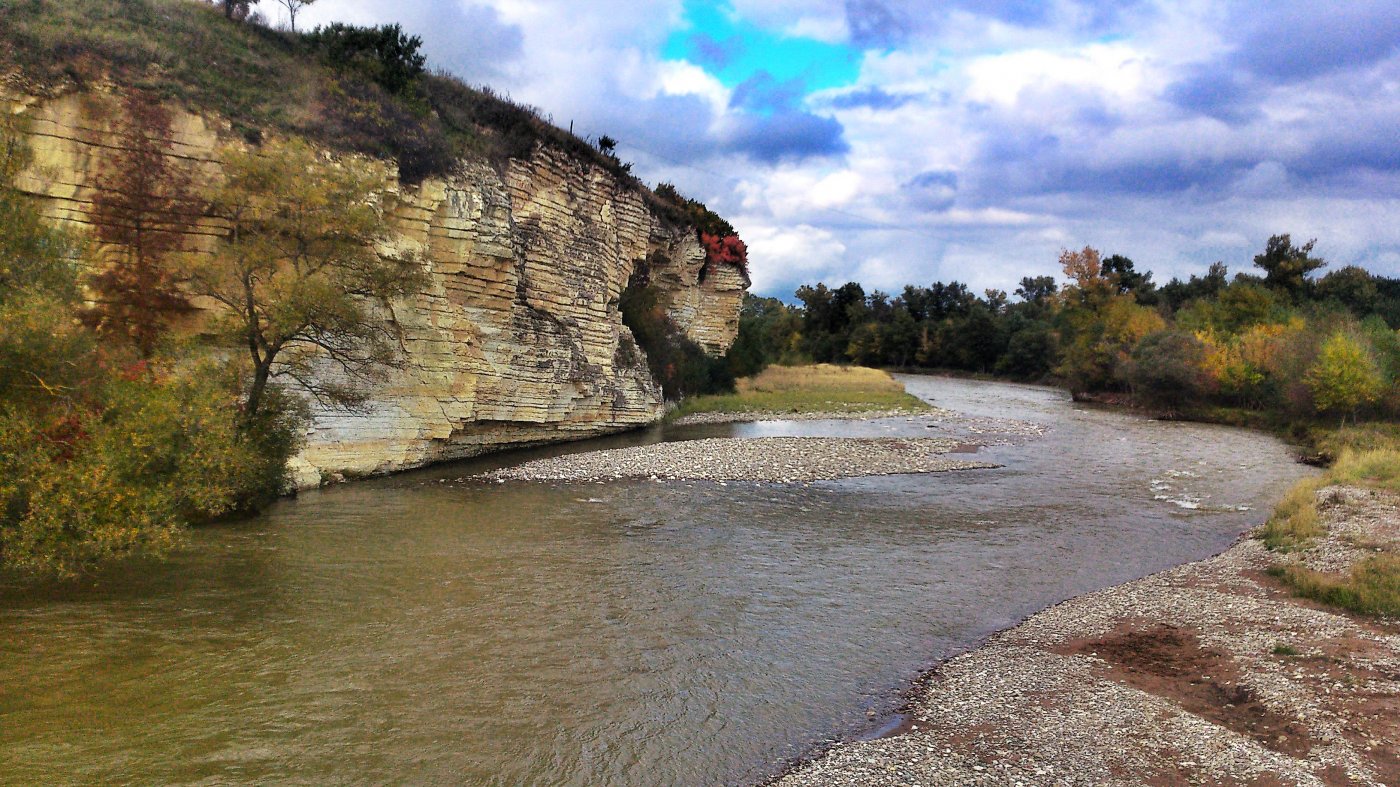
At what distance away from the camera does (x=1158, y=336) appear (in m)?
51.6

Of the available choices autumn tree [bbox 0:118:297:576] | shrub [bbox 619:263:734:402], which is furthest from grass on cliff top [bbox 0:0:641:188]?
shrub [bbox 619:263:734:402]

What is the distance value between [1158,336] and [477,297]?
151ft

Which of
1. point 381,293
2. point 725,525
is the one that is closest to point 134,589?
point 381,293

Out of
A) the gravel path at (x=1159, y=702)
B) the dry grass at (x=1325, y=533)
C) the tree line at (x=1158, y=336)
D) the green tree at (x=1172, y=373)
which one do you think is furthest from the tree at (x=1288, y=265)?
the gravel path at (x=1159, y=702)

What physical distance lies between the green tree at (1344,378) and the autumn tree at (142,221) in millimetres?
42856

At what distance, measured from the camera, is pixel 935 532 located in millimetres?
17312

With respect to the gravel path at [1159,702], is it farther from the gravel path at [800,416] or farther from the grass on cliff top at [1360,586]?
the gravel path at [800,416]

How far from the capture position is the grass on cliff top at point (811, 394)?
45906mm

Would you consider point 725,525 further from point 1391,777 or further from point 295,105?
point 295,105

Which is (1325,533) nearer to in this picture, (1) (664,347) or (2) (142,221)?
(2) (142,221)

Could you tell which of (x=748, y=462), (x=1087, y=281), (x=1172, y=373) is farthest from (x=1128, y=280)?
(x=748, y=462)

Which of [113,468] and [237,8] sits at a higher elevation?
[237,8]

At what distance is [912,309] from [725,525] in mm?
97759

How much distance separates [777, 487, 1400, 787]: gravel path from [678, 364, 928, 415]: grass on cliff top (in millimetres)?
32220
